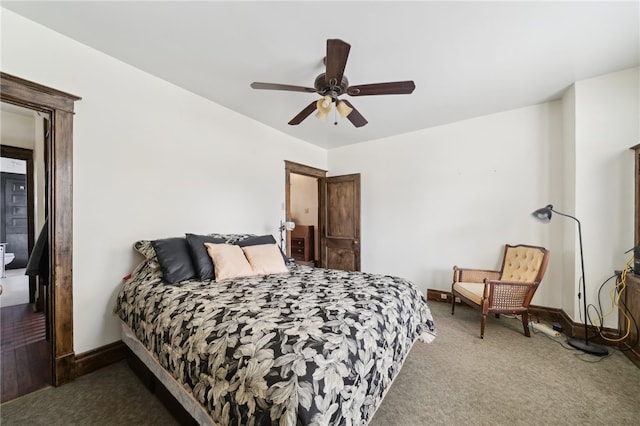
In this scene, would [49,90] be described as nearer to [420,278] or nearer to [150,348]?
[150,348]

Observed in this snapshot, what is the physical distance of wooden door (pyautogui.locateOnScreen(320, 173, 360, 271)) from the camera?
4.47 metres

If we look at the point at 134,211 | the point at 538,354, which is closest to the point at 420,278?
the point at 538,354

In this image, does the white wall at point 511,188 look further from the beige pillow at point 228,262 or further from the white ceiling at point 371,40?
the beige pillow at point 228,262

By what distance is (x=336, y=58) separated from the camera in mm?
1704

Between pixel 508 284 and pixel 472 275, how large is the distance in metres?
0.68

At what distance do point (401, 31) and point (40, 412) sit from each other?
12.1ft

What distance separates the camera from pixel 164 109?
261cm

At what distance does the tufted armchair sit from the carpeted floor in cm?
39

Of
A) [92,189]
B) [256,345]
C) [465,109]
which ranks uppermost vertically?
[465,109]

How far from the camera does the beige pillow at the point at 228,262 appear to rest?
223cm

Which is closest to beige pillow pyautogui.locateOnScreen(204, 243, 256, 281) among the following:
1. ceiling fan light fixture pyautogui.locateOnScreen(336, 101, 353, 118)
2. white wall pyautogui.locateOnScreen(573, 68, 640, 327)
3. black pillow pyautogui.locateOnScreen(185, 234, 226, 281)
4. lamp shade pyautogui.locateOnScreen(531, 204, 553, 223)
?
black pillow pyautogui.locateOnScreen(185, 234, 226, 281)

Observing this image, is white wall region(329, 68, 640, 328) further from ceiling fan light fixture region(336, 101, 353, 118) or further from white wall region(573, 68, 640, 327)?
ceiling fan light fixture region(336, 101, 353, 118)

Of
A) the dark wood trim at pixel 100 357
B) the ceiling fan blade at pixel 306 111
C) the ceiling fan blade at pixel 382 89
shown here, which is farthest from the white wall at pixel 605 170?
the dark wood trim at pixel 100 357

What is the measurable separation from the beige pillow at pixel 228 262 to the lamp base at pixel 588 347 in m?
3.25
